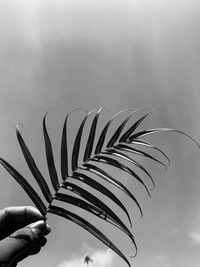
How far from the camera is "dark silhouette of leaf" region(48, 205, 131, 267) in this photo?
2.45m

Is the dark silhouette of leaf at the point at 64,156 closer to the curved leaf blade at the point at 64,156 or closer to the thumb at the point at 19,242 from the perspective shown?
the curved leaf blade at the point at 64,156

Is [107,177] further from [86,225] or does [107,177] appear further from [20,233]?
[20,233]

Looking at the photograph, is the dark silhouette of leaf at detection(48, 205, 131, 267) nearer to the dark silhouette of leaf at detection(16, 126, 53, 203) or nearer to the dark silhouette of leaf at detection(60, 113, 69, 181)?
the dark silhouette of leaf at detection(16, 126, 53, 203)

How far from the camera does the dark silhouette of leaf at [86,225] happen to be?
2453 mm

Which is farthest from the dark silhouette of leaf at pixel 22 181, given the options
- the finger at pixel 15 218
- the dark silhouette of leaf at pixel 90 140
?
the dark silhouette of leaf at pixel 90 140

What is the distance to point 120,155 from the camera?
3.09 metres

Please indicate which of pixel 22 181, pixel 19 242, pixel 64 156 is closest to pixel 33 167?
pixel 22 181

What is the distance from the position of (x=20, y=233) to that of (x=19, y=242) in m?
0.07

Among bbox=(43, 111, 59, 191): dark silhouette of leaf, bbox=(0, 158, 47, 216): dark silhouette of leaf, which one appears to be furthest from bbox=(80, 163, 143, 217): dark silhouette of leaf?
bbox=(0, 158, 47, 216): dark silhouette of leaf

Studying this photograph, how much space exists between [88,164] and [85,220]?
1.84 ft

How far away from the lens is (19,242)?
7.86 feet

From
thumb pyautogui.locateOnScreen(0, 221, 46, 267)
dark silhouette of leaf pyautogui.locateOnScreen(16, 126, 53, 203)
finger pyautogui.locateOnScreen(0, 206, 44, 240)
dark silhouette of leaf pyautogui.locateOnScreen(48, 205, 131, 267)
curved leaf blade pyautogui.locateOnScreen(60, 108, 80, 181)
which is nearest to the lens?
thumb pyautogui.locateOnScreen(0, 221, 46, 267)

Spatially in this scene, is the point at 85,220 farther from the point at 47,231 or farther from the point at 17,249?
the point at 17,249

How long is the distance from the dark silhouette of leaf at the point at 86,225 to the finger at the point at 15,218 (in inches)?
5.0
